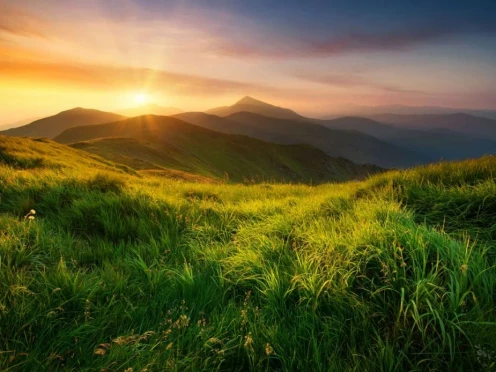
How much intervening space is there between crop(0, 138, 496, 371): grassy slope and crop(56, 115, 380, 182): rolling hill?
52.0 metres

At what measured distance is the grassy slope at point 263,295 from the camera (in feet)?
8.21

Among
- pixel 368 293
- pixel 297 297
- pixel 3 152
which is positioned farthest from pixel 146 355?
pixel 3 152

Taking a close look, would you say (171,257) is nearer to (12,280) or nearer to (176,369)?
(12,280)

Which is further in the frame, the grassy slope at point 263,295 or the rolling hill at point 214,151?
the rolling hill at point 214,151

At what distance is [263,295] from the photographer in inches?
140

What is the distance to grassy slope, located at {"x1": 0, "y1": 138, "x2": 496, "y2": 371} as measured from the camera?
2502mm

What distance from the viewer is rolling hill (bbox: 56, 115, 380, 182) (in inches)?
2817

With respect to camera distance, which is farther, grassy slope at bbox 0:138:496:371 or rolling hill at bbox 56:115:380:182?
rolling hill at bbox 56:115:380:182

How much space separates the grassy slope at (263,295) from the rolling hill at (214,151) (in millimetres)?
51988

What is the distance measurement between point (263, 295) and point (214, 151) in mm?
111869

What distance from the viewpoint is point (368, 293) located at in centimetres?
323

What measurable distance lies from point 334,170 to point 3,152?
161343 millimetres

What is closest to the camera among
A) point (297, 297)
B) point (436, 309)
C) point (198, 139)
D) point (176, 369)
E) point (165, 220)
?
point (176, 369)

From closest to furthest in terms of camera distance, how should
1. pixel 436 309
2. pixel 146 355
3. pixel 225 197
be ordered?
pixel 146 355 → pixel 436 309 → pixel 225 197
